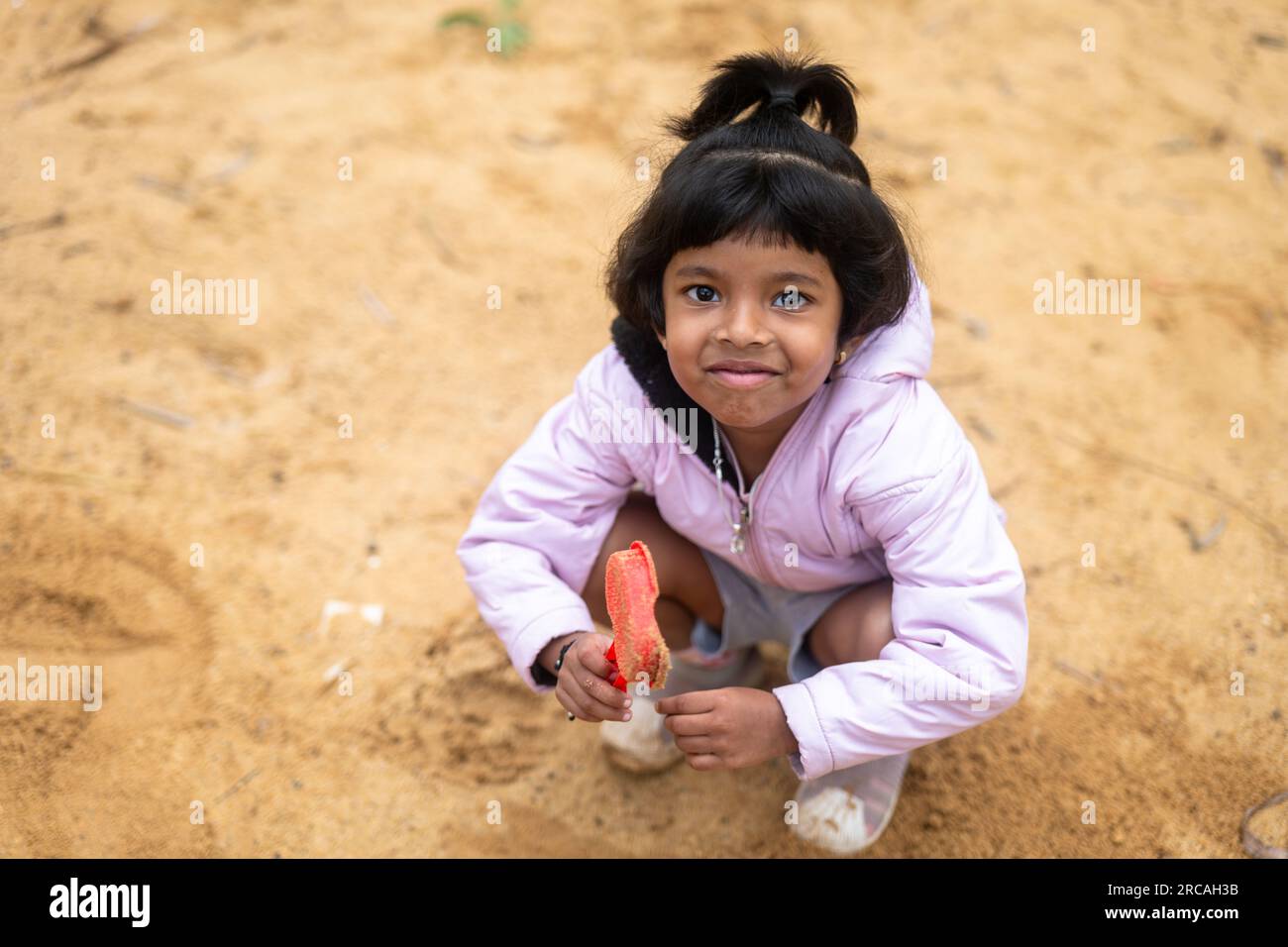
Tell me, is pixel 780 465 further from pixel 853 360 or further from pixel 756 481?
pixel 853 360

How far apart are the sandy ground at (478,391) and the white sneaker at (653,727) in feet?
0.18

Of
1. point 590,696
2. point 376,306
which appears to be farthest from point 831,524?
point 376,306

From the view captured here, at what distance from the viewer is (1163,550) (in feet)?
7.53

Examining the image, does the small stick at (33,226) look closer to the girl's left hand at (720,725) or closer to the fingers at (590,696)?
the fingers at (590,696)

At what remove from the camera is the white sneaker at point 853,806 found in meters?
1.85

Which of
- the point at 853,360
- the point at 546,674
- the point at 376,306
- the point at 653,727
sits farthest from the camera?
the point at 376,306

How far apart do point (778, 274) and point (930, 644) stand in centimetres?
56

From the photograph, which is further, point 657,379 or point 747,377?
point 657,379

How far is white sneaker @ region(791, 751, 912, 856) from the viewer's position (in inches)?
72.7

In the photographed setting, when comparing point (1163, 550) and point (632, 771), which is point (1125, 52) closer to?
point (1163, 550)

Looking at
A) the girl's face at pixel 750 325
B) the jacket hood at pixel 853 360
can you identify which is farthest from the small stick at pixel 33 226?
the girl's face at pixel 750 325

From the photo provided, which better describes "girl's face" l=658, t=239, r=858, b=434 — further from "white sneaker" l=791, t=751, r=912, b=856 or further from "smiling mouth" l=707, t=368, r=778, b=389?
"white sneaker" l=791, t=751, r=912, b=856

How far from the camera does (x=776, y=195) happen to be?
1.39 metres

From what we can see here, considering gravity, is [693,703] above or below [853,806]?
above
